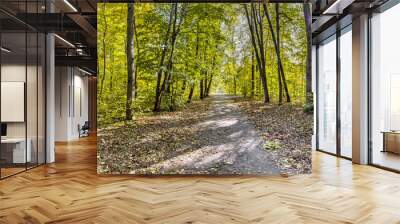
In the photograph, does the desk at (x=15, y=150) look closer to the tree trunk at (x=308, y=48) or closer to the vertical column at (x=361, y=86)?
the tree trunk at (x=308, y=48)

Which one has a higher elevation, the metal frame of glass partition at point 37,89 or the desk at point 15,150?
the metal frame of glass partition at point 37,89

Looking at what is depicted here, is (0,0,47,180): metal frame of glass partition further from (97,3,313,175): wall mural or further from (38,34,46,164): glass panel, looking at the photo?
(97,3,313,175): wall mural

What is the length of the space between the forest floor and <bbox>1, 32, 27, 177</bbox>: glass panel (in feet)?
5.17

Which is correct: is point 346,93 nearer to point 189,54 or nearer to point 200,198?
point 189,54

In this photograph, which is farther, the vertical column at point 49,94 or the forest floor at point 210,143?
the vertical column at point 49,94

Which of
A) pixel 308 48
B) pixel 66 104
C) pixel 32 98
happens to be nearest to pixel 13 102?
pixel 32 98

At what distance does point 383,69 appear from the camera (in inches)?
285

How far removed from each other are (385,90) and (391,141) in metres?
0.99

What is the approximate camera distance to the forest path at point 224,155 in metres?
6.20

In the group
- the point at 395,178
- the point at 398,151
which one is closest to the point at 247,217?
the point at 395,178

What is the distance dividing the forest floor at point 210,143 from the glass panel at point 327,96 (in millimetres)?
3815

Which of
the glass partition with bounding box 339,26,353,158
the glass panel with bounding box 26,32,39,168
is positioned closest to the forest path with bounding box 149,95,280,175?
the glass panel with bounding box 26,32,39,168

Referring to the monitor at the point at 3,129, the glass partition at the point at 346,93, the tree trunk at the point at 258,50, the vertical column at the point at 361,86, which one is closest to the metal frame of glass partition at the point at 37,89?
the monitor at the point at 3,129

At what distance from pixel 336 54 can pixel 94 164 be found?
642 centimetres
